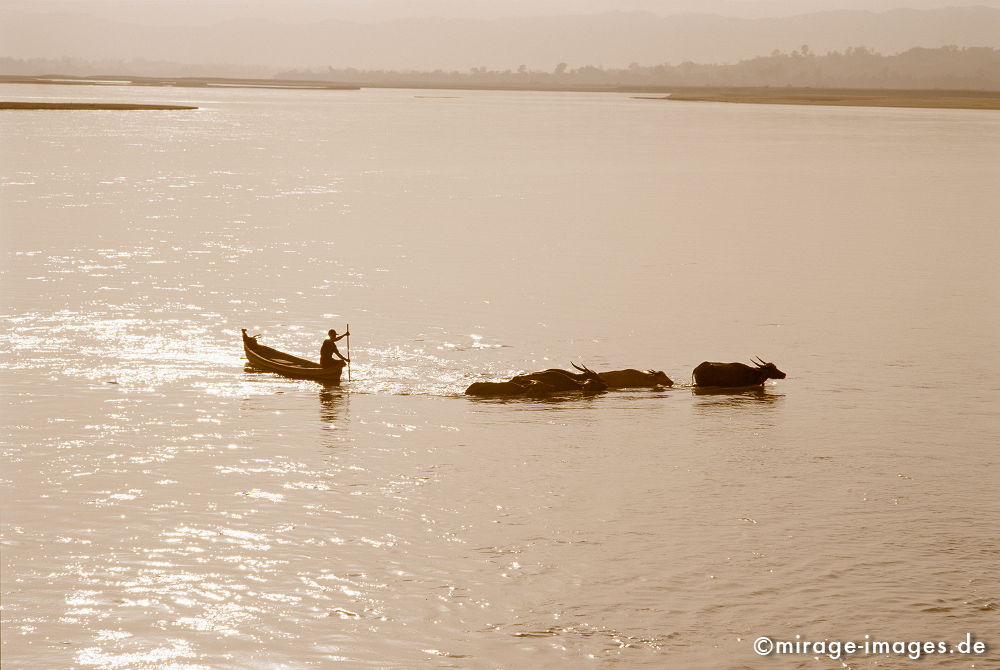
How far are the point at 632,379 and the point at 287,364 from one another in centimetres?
725

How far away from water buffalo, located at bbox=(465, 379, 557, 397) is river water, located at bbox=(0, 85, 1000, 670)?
428 millimetres

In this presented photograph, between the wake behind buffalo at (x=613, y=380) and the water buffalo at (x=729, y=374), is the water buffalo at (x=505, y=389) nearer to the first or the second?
the wake behind buffalo at (x=613, y=380)

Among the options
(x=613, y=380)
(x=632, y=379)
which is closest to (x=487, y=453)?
(x=613, y=380)

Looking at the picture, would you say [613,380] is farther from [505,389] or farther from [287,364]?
[287,364]

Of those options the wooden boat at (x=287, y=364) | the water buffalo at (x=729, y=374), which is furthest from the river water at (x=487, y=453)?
the water buffalo at (x=729, y=374)

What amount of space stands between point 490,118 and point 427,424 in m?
180

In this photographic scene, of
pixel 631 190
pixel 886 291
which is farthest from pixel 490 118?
pixel 886 291

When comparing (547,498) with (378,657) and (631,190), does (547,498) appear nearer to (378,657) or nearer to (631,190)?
(378,657)

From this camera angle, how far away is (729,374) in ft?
82.3

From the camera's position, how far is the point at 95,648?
13.0 meters

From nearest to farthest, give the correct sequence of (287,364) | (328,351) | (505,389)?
(505,389)
(328,351)
(287,364)

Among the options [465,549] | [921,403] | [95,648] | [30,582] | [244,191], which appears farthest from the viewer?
[244,191]

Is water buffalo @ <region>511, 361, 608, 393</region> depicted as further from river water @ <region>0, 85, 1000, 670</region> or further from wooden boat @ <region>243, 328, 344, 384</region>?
wooden boat @ <region>243, 328, 344, 384</region>

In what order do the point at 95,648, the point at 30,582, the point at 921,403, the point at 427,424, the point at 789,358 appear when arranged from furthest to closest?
the point at 789,358, the point at 921,403, the point at 427,424, the point at 30,582, the point at 95,648
